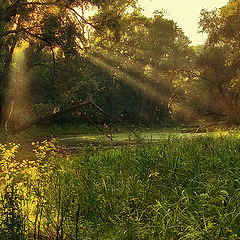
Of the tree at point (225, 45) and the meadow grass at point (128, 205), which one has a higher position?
the tree at point (225, 45)

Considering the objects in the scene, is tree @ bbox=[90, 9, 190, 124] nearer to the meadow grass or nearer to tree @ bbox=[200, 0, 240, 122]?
tree @ bbox=[200, 0, 240, 122]

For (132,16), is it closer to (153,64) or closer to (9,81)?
(153,64)

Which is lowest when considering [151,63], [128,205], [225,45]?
[128,205]

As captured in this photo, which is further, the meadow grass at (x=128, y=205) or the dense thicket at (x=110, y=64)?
the dense thicket at (x=110, y=64)

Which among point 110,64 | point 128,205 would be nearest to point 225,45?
point 110,64

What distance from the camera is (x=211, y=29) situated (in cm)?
2414

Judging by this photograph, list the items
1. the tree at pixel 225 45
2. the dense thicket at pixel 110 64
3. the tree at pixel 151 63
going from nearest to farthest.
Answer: the dense thicket at pixel 110 64
the tree at pixel 225 45
the tree at pixel 151 63

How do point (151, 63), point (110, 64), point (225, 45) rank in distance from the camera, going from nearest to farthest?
point (225, 45) < point (110, 64) < point (151, 63)

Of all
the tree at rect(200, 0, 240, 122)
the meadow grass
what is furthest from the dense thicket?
the meadow grass

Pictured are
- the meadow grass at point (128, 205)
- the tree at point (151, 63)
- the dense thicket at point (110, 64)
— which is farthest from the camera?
the tree at point (151, 63)

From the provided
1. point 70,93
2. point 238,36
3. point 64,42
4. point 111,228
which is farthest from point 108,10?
point 238,36

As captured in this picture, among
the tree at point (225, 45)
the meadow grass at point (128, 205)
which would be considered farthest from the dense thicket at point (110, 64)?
the meadow grass at point (128, 205)

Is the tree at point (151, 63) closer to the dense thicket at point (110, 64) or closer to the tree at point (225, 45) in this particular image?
the dense thicket at point (110, 64)

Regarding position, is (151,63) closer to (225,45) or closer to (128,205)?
(225,45)
